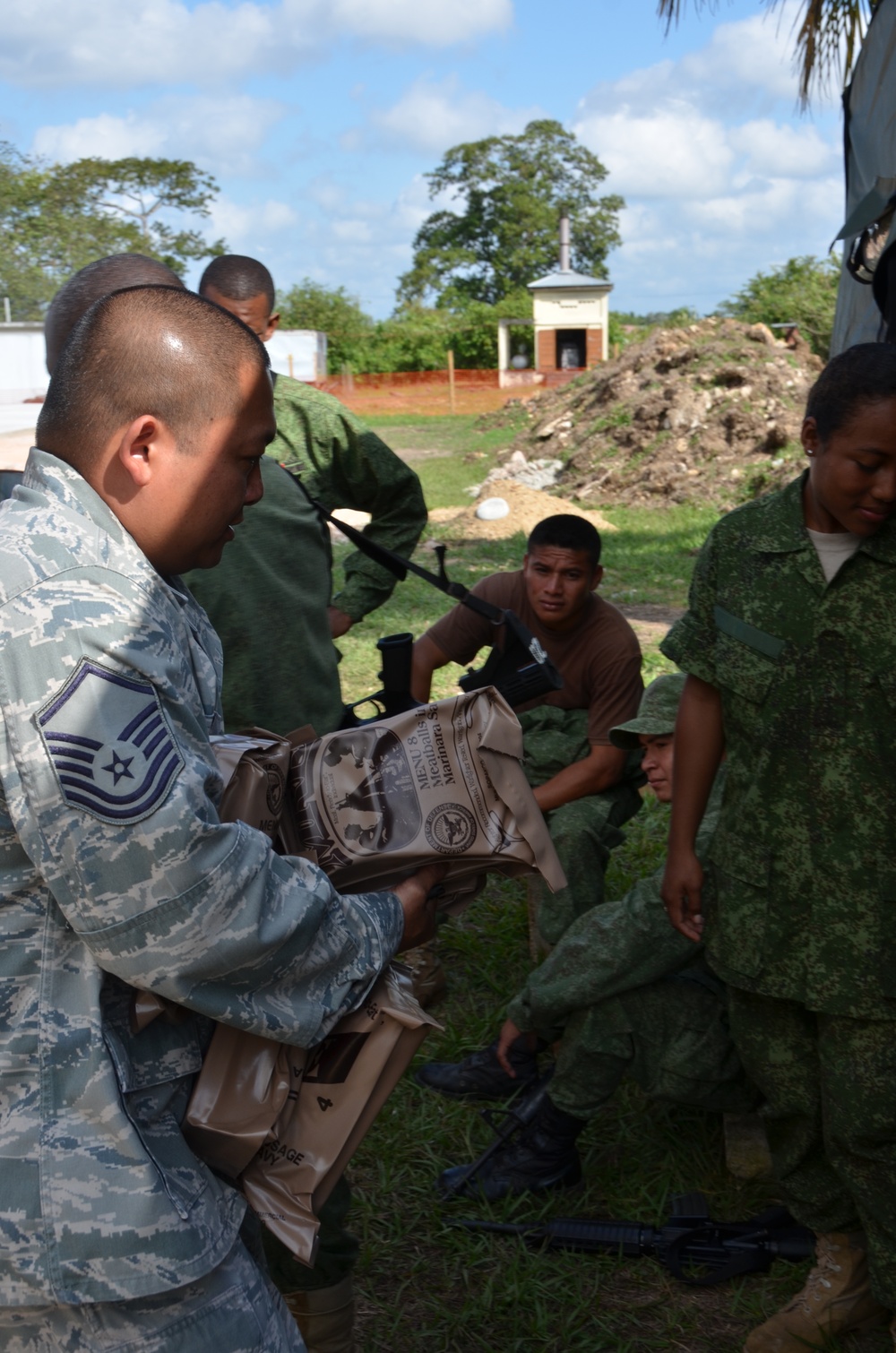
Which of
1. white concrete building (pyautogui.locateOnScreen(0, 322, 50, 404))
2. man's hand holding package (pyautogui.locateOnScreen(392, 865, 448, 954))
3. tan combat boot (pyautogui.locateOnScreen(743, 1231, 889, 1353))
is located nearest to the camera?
man's hand holding package (pyautogui.locateOnScreen(392, 865, 448, 954))

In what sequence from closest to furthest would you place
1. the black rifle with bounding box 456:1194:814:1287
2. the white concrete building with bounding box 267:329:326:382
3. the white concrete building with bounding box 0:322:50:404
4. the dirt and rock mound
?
the black rifle with bounding box 456:1194:814:1287 < the dirt and rock mound < the white concrete building with bounding box 0:322:50:404 < the white concrete building with bounding box 267:329:326:382

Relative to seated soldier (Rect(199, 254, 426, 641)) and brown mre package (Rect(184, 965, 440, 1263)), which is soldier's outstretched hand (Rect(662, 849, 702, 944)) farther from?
seated soldier (Rect(199, 254, 426, 641))

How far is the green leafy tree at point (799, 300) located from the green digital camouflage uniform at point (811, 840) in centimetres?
1749

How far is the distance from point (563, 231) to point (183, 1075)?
45.4 m

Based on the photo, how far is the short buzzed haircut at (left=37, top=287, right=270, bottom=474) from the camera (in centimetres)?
134

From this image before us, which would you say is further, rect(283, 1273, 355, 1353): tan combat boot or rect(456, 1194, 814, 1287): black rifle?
rect(456, 1194, 814, 1287): black rifle

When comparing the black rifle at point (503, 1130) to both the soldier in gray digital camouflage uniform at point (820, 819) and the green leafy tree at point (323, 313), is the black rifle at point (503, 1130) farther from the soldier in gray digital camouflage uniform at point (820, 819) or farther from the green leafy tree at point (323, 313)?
the green leafy tree at point (323, 313)

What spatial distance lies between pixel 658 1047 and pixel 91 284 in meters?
2.08

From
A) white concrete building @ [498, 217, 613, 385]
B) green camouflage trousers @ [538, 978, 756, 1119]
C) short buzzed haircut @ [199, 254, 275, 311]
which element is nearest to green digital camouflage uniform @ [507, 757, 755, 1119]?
green camouflage trousers @ [538, 978, 756, 1119]

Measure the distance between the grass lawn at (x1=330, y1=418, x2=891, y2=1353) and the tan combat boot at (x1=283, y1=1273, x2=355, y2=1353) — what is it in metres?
0.28

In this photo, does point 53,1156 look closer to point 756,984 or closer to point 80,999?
point 80,999

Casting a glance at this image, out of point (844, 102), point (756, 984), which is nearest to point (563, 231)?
point (844, 102)

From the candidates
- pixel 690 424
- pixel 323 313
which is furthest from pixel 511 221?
pixel 690 424

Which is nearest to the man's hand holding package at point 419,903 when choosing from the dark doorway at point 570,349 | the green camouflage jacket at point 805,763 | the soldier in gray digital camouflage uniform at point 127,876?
the soldier in gray digital camouflage uniform at point 127,876
